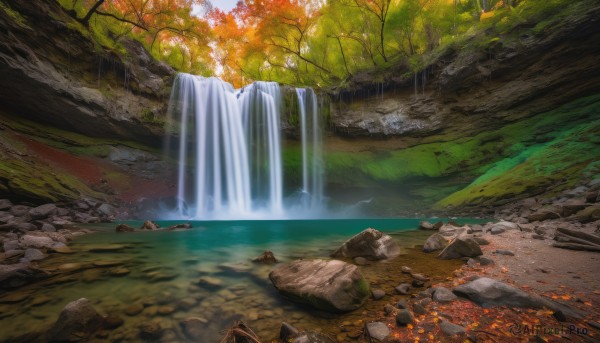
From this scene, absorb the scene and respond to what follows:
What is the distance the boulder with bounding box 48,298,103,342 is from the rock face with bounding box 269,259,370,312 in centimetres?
166

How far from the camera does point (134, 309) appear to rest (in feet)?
7.82

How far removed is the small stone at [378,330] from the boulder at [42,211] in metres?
9.97

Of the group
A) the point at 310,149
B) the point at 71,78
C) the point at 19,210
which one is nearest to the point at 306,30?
the point at 310,149

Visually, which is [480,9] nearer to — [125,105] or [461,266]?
[461,266]

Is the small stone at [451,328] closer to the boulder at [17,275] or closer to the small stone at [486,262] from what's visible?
the small stone at [486,262]

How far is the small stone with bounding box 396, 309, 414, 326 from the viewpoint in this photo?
1915mm

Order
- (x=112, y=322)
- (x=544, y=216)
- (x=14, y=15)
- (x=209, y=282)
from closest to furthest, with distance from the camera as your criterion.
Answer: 1. (x=112, y=322)
2. (x=209, y=282)
3. (x=544, y=216)
4. (x=14, y=15)

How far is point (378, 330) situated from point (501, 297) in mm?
1102

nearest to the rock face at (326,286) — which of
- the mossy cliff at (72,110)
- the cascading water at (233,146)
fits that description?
the mossy cliff at (72,110)

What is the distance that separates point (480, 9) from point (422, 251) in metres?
24.1

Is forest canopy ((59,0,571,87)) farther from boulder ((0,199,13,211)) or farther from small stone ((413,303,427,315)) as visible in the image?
small stone ((413,303,427,315))

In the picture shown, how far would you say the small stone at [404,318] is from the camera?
6.28 ft

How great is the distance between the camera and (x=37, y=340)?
6.15 feet

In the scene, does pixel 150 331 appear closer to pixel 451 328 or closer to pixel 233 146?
pixel 451 328
